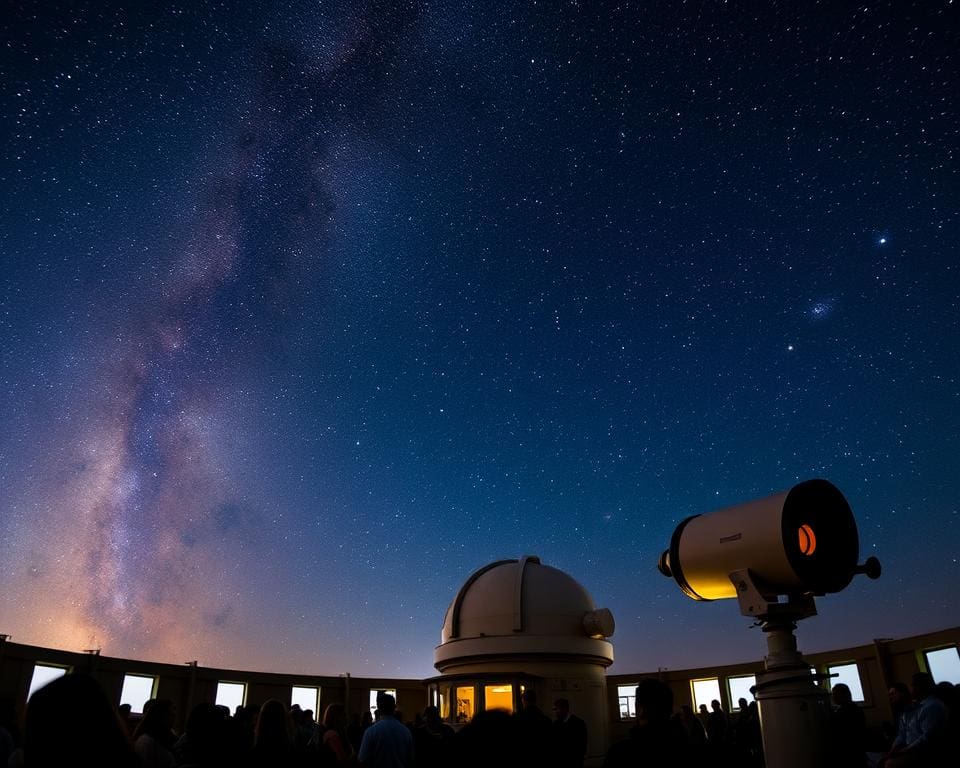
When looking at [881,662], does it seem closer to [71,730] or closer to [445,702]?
[445,702]

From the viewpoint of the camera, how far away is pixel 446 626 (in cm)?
1725

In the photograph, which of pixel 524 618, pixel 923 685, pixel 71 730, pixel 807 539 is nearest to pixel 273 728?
pixel 71 730

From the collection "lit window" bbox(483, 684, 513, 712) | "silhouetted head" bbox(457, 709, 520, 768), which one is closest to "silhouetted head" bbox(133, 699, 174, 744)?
"silhouetted head" bbox(457, 709, 520, 768)

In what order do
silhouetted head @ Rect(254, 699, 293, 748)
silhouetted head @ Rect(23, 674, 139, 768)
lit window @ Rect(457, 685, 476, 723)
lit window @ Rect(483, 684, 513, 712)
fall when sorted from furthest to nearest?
1. lit window @ Rect(457, 685, 476, 723)
2. lit window @ Rect(483, 684, 513, 712)
3. silhouetted head @ Rect(254, 699, 293, 748)
4. silhouetted head @ Rect(23, 674, 139, 768)

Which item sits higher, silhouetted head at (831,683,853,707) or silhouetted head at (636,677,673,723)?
silhouetted head at (636,677,673,723)

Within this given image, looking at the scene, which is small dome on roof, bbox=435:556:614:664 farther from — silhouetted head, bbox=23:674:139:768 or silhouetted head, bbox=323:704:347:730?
silhouetted head, bbox=23:674:139:768

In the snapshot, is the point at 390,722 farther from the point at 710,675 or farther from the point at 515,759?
the point at 710,675

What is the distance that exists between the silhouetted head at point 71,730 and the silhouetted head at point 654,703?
202 centimetres

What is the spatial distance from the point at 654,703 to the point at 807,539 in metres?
1.21

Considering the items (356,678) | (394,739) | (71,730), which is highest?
(356,678)

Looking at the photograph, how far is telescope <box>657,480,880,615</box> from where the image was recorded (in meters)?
3.20

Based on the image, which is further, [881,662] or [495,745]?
[881,662]

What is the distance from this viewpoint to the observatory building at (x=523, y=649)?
14961mm

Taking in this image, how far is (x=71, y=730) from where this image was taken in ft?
6.34
